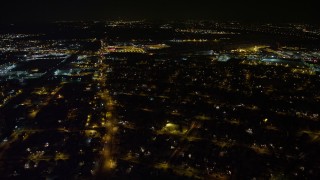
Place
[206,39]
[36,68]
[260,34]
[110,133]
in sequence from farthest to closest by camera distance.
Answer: [260,34] → [206,39] → [36,68] → [110,133]

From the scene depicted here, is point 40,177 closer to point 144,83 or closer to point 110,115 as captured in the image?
point 110,115

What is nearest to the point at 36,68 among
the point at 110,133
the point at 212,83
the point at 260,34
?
the point at 212,83

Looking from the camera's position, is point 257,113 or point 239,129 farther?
point 257,113

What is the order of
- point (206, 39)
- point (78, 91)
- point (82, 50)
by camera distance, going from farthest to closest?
point (206, 39) < point (82, 50) < point (78, 91)

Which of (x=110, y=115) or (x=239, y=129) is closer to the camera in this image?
(x=239, y=129)

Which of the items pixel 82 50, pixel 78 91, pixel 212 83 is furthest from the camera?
pixel 82 50

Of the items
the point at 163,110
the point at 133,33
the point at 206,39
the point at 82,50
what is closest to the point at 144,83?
the point at 163,110

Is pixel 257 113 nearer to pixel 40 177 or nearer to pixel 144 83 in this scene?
pixel 144 83

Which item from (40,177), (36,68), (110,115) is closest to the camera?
(40,177)

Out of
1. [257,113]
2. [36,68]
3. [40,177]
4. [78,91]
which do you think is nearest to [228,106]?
[257,113]
